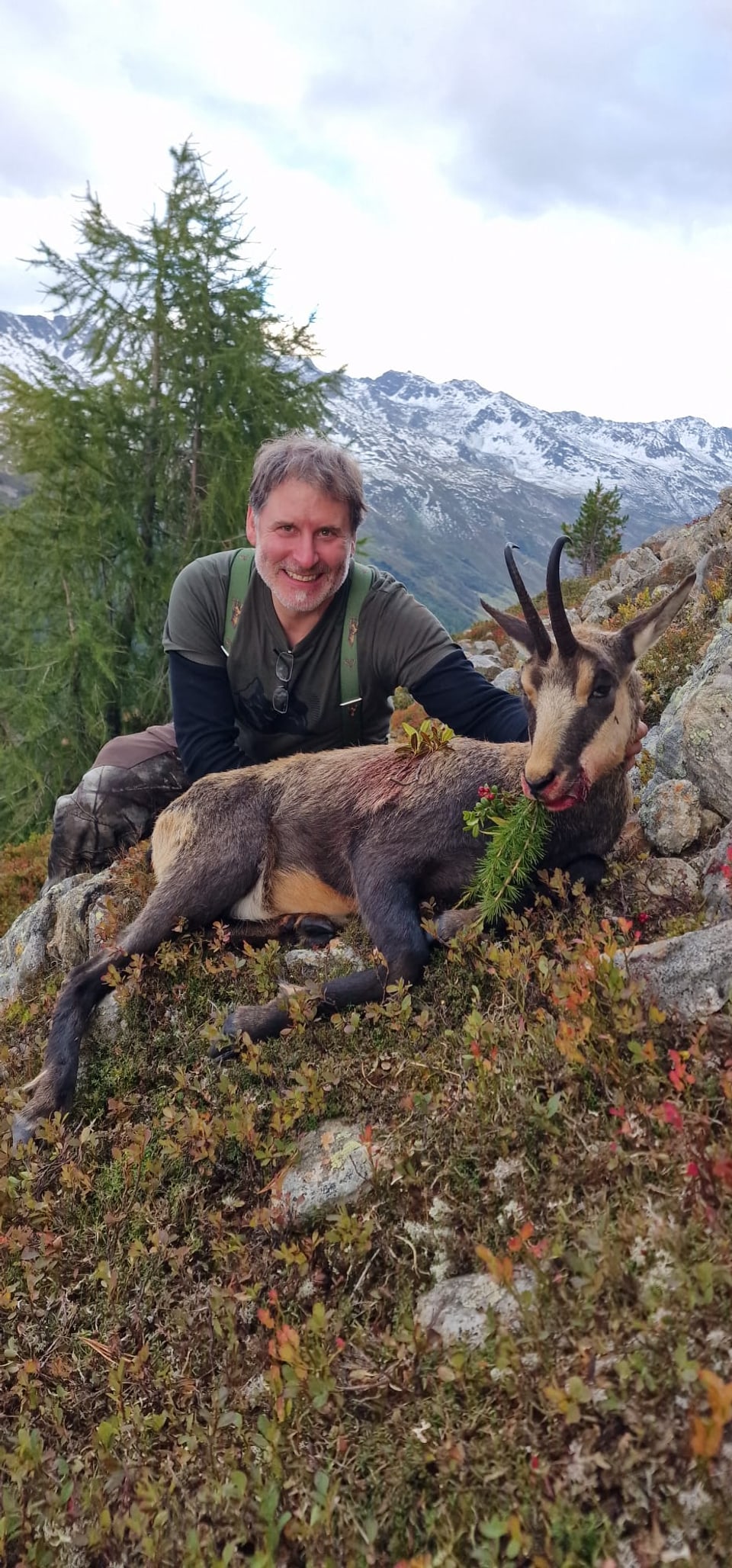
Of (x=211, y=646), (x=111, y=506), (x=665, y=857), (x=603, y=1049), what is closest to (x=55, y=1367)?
(x=603, y=1049)

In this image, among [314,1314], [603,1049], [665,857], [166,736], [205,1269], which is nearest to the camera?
[314,1314]

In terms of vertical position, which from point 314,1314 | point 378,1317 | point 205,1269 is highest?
point 314,1314

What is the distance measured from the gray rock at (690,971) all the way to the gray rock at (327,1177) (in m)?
1.24

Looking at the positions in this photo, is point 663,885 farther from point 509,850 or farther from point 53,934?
point 53,934

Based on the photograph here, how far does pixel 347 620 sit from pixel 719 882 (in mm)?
3179

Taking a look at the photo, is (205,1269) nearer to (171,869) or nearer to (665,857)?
(171,869)

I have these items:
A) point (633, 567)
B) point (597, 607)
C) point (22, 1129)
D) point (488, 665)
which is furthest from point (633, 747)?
point (633, 567)

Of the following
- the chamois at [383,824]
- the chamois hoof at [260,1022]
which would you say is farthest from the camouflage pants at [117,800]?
the chamois hoof at [260,1022]

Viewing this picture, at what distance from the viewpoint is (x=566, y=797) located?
165 inches

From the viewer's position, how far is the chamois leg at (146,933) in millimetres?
4801

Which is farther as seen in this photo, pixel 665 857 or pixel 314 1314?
pixel 665 857

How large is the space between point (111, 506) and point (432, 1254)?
653 inches

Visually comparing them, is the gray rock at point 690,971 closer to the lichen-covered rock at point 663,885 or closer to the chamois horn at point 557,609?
the lichen-covered rock at point 663,885

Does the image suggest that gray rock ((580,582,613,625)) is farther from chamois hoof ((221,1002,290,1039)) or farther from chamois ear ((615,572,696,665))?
chamois hoof ((221,1002,290,1039))
